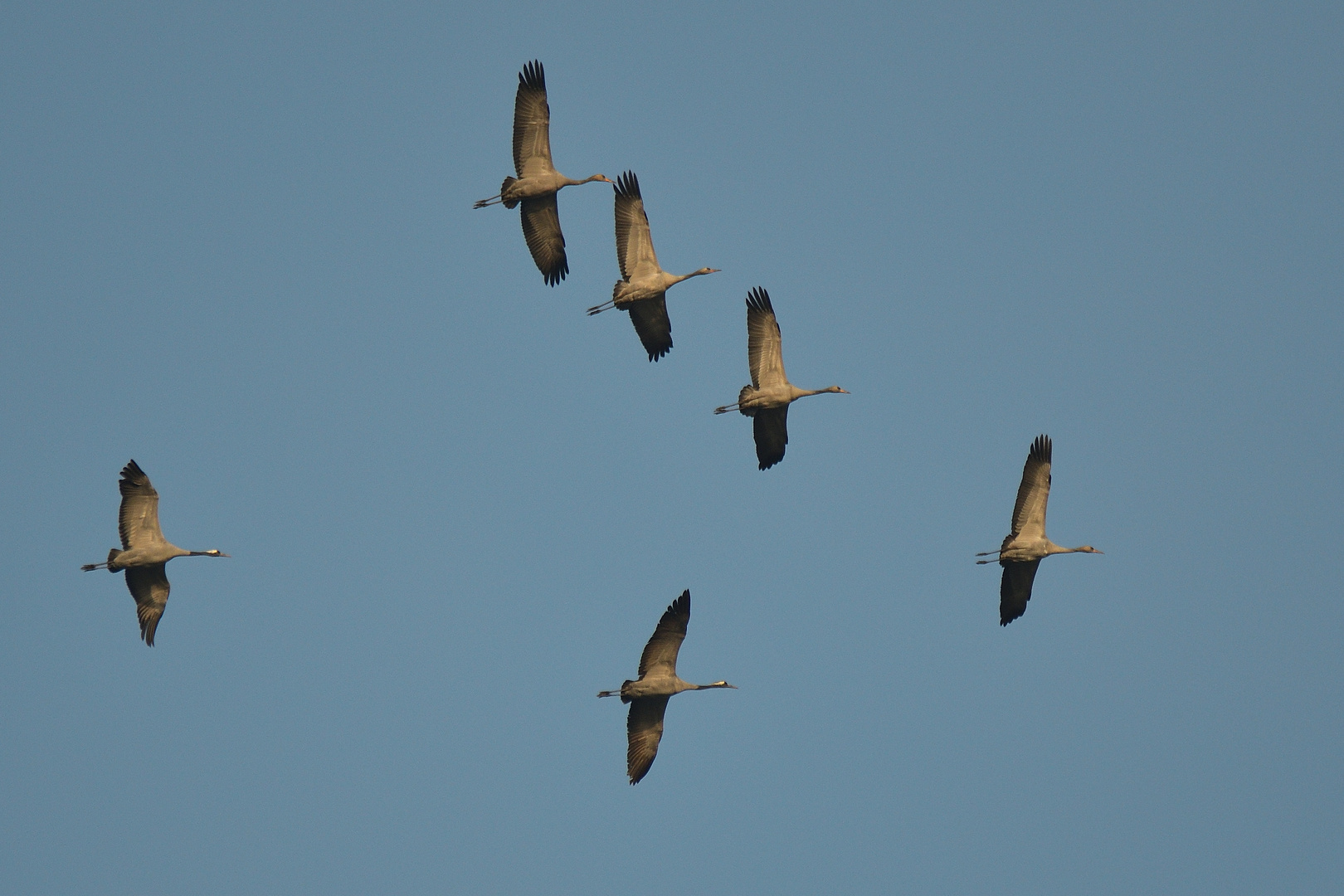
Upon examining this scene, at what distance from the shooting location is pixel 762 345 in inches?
1684

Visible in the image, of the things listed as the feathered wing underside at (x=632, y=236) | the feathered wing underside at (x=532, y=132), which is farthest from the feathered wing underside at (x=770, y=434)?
the feathered wing underside at (x=532, y=132)

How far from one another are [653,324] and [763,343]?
2771 millimetres

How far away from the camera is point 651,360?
43.8 metres

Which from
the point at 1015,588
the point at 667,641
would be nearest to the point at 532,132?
the point at 667,641

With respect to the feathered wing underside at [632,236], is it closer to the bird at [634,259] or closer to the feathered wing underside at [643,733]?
the bird at [634,259]

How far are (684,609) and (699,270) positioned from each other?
9.02 m

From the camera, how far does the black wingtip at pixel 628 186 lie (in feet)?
137

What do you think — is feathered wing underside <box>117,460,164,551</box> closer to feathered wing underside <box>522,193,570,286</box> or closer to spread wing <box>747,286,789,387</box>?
feathered wing underside <box>522,193,570,286</box>

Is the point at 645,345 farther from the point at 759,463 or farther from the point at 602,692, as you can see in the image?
the point at 602,692

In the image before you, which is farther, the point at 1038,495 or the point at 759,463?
the point at 759,463

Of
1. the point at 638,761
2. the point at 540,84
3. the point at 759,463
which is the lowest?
the point at 638,761

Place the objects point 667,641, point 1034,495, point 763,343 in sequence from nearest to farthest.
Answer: point 667,641
point 1034,495
point 763,343

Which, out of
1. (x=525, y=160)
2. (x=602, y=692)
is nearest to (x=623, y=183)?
(x=525, y=160)

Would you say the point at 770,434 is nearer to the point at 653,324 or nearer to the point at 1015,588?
the point at 653,324
